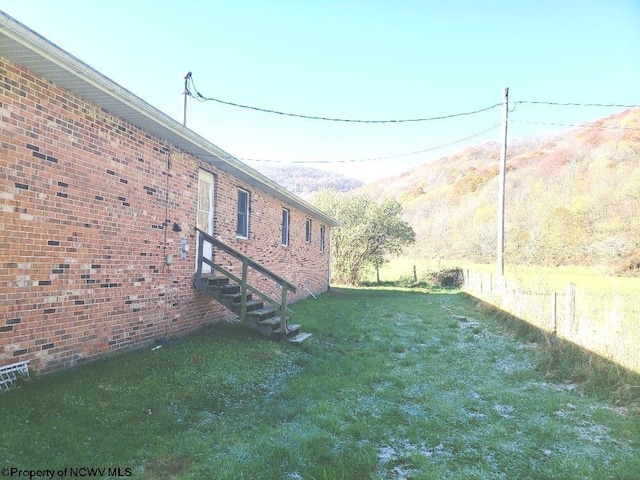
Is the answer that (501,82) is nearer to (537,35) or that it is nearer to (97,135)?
(537,35)

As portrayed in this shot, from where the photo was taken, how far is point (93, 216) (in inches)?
200

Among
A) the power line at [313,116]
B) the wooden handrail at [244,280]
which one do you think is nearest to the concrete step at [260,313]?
the wooden handrail at [244,280]

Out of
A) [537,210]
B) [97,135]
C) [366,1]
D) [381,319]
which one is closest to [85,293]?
[97,135]

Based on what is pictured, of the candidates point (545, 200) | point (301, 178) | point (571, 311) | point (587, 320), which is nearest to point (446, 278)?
point (571, 311)

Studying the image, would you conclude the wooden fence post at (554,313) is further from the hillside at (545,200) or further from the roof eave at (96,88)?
the hillside at (545,200)

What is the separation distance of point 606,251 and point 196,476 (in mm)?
26471

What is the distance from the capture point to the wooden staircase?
6988mm

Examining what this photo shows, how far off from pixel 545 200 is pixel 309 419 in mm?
37532

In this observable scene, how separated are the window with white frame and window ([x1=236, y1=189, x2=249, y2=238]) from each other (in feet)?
10.1

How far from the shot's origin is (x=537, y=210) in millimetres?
32906

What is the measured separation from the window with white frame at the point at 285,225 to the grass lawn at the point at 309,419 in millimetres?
6708

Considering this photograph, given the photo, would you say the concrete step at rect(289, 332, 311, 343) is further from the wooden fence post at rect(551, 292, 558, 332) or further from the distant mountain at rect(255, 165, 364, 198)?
the distant mountain at rect(255, 165, 364, 198)

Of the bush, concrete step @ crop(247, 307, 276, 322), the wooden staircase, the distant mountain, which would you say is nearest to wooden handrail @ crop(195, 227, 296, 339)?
the wooden staircase

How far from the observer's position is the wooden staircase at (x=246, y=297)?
699 cm
